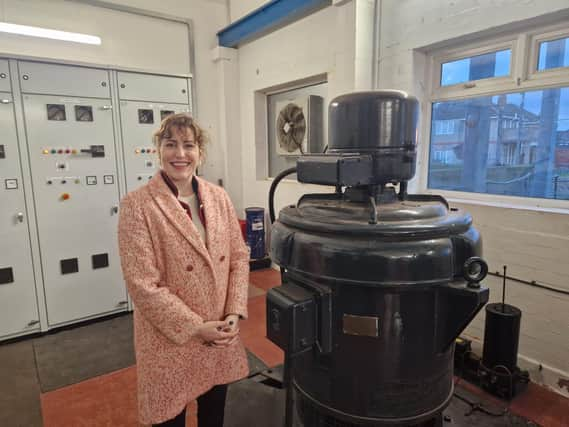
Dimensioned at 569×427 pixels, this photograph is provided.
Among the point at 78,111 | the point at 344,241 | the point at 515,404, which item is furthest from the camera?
the point at 78,111

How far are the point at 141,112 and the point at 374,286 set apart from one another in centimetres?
Result: 283

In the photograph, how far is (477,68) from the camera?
232cm

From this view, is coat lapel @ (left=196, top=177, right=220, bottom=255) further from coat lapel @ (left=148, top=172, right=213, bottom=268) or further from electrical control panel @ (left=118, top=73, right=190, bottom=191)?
electrical control panel @ (left=118, top=73, right=190, bottom=191)

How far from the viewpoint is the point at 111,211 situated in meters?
2.91

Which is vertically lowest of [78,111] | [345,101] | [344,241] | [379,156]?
[344,241]

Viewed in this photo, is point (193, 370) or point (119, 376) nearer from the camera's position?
point (193, 370)

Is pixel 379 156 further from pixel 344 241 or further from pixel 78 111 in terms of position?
pixel 78 111

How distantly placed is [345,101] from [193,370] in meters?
0.96

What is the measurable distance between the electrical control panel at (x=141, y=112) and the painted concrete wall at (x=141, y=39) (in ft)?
0.41

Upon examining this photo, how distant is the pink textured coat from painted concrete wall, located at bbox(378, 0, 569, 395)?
1694 millimetres

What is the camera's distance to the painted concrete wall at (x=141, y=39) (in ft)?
10.3

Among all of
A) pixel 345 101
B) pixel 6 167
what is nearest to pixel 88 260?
pixel 6 167

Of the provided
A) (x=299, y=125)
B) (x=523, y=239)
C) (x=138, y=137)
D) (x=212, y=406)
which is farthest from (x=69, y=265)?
(x=523, y=239)

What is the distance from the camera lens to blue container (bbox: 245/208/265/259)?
3941 mm
